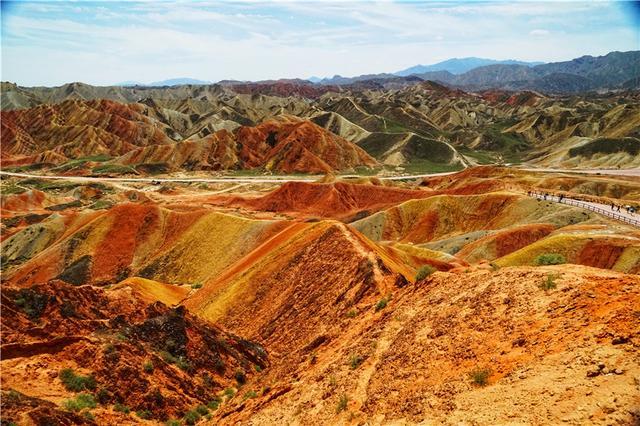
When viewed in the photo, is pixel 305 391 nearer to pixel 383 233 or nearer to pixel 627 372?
pixel 627 372

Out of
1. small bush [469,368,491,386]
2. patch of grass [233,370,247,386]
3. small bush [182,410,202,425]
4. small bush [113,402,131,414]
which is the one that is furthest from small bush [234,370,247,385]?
small bush [469,368,491,386]

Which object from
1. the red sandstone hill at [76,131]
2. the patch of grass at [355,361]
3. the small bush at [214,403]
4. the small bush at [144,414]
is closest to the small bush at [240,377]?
the small bush at [214,403]

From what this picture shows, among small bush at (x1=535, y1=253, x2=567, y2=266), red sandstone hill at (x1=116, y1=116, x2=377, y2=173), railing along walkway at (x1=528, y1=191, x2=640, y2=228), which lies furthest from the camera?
red sandstone hill at (x1=116, y1=116, x2=377, y2=173)

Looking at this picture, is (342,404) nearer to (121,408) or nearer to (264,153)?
(121,408)

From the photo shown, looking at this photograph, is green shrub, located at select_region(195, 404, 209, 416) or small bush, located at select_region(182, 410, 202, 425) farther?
green shrub, located at select_region(195, 404, 209, 416)

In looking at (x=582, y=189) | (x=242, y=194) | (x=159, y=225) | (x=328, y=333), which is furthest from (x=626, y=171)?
(x=328, y=333)

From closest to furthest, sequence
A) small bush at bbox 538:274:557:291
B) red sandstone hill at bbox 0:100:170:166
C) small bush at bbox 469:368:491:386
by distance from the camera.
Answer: small bush at bbox 469:368:491:386, small bush at bbox 538:274:557:291, red sandstone hill at bbox 0:100:170:166

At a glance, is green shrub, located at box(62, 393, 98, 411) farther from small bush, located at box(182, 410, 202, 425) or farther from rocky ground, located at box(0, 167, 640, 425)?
small bush, located at box(182, 410, 202, 425)

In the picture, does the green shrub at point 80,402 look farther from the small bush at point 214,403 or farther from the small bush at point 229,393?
the small bush at point 229,393
